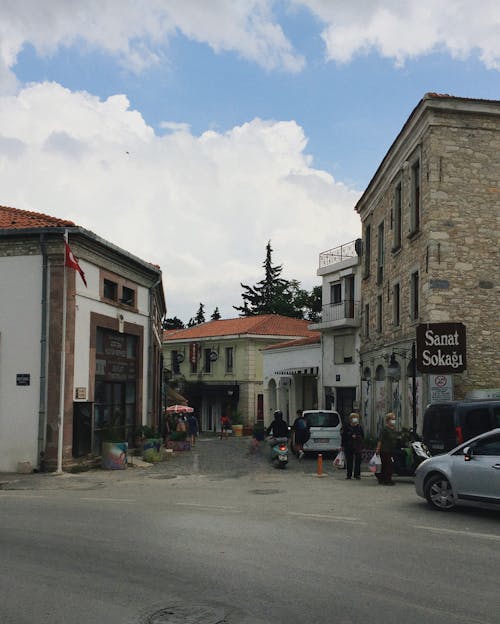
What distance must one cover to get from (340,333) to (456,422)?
2271 centimetres

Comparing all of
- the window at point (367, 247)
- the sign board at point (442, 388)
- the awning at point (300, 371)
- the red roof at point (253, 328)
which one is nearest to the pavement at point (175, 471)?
the sign board at point (442, 388)

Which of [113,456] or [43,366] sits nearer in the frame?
[43,366]

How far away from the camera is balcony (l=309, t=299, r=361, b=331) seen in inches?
1478

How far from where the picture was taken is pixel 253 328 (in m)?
56.0

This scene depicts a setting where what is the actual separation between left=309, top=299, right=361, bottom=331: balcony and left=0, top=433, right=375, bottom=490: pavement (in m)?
12.4

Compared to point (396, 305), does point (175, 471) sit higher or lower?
lower

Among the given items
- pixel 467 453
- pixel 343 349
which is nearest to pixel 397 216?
pixel 343 349

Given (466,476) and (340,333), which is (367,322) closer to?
(340,333)

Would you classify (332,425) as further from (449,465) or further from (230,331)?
(230,331)

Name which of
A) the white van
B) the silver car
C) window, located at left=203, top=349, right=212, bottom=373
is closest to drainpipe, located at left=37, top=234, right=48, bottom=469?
the white van

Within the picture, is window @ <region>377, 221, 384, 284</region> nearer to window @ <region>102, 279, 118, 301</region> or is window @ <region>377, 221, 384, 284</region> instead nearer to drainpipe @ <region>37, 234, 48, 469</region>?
window @ <region>102, 279, 118, 301</region>

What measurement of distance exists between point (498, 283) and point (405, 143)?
6345 mm

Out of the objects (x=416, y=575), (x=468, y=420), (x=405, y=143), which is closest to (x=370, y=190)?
(x=405, y=143)

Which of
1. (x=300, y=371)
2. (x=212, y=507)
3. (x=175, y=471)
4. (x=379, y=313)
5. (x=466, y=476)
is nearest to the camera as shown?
(x=466, y=476)
